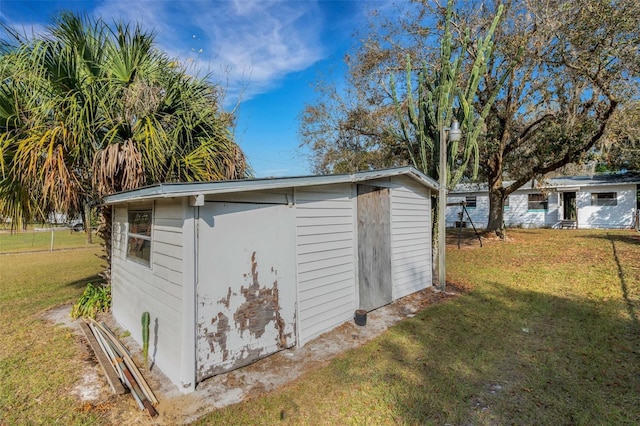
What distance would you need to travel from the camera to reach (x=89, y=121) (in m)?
4.93

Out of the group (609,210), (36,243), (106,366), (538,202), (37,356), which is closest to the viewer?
(106,366)

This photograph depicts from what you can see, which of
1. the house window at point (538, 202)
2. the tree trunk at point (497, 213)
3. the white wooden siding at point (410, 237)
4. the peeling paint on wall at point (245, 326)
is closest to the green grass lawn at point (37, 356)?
the peeling paint on wall at point (245, 326)

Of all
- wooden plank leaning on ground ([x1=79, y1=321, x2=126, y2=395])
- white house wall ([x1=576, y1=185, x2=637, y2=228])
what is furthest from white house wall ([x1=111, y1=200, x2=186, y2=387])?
white house wall ([x1=576, y1=185, x2=637, y2=228])

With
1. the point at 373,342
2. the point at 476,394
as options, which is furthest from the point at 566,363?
the point at 373,342

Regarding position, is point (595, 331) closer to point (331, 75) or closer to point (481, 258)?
point (481, 258)

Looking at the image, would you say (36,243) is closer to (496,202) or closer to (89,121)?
(89,121)

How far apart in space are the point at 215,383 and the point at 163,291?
122 cm

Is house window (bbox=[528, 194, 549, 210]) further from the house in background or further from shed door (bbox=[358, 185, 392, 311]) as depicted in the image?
shed door (bbox=[358, 185, 392, 311])

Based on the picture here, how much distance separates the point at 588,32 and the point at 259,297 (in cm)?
1089

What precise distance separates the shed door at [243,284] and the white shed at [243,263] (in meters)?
0.01

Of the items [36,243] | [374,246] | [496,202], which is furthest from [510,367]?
[36,243]

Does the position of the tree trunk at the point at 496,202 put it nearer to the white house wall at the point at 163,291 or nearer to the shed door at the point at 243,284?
the shed door at the point at 243,284

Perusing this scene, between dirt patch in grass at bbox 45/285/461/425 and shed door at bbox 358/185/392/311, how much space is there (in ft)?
2.53

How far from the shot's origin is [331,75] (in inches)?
609
